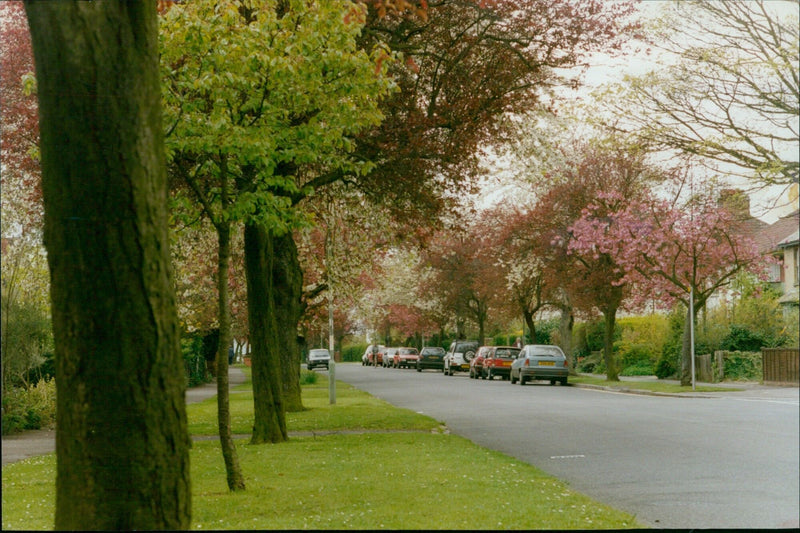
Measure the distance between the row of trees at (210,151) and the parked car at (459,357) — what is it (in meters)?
29.6

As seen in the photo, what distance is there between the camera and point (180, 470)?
4547mm

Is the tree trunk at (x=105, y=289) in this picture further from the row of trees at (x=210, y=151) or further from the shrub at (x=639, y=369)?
the shrub at (x=639, y=369)

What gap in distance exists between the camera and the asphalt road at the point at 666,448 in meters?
8.03

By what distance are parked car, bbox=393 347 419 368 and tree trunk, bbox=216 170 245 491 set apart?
Result: 5891cm

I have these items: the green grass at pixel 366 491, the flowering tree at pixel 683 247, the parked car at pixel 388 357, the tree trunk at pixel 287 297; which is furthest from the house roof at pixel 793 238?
the parked car at pixel 388 357

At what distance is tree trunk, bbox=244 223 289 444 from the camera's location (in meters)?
14.0

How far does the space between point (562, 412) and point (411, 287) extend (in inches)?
1825

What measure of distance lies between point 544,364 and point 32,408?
23.0m

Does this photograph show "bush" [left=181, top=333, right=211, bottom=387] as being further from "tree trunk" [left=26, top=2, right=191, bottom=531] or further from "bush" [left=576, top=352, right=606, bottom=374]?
"tree trunk" [left=26, top=2, right=191, bottom=531]

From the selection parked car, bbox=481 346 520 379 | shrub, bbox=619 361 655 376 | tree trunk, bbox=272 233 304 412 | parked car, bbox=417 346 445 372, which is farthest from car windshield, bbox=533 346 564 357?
parked car, bbox=417 346 445 372

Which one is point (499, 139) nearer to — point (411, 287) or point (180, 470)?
point (180, 470)

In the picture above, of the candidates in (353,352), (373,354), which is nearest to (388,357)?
(373,354)

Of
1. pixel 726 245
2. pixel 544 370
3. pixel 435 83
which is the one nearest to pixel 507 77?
pixel 435 83

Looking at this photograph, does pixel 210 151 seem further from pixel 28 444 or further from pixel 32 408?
pixel 32 408
